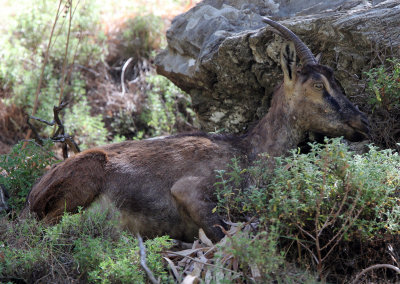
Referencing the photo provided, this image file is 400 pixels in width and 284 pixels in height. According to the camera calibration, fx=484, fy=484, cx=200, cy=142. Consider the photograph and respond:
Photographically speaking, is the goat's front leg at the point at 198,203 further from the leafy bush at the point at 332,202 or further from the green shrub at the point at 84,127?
the green shrub at the point at 84,127

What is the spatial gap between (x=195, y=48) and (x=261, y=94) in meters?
→ 1.36

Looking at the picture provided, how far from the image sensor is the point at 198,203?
16.8 feet

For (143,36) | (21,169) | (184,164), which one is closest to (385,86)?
(184,164)

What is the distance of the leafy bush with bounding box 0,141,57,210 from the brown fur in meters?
0.55

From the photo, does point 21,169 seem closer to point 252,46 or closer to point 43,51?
point 252,46

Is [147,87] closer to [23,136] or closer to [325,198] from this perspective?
[23,136]

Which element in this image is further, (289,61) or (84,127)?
(84,127)

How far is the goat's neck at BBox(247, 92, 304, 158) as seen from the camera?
18.4ft

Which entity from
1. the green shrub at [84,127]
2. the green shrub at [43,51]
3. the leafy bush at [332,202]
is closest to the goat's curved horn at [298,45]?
the leafy bush at [332,202]

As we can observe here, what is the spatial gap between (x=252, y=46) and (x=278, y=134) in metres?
1.37

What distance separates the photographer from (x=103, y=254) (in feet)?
13.9

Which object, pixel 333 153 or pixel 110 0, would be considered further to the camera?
pixel 110 0

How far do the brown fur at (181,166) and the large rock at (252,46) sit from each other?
637 mm

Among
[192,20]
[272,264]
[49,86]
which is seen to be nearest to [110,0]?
[49,86]
